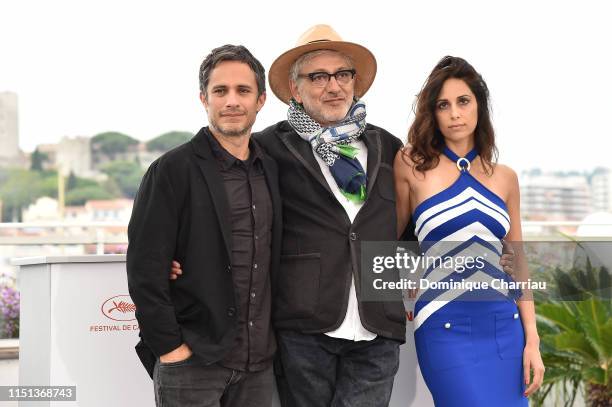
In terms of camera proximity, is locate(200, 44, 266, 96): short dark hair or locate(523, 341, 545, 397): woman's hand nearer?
locate(200, 44, 266, 96): short dark hair

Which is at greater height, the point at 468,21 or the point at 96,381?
the point at 468,21

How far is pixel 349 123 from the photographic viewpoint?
95.8 inches

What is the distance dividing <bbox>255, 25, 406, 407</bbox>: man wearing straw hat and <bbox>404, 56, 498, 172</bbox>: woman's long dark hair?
16 centimetres

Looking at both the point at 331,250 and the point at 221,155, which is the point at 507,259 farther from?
the point at 221,155

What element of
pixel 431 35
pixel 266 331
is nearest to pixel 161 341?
pixel 266 331

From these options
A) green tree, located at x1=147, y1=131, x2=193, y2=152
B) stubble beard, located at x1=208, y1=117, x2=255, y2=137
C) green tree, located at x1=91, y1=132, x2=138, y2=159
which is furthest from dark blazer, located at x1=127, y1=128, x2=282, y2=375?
green tree, located at x1=91, y1=132, x2=138, y2=159

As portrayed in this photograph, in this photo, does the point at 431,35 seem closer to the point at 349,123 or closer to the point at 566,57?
the point at 566,57

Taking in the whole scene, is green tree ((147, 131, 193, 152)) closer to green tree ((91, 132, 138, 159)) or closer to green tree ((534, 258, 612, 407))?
green tree ((91, 132, 138, 159))

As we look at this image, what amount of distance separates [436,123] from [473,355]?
0.77 meters

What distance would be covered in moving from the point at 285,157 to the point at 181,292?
55 centimetres

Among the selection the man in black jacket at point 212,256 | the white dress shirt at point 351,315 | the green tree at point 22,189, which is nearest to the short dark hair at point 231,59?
the man in black jacket at point 212,256

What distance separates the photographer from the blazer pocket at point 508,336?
2.39m

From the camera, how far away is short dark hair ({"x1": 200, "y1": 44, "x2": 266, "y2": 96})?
88.9 inches

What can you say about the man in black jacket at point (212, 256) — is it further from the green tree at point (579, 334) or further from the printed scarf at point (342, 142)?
the green tree at point (579, 334)
